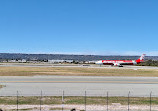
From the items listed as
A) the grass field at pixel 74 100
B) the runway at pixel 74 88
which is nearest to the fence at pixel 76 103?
the grass field at pixel 74 100

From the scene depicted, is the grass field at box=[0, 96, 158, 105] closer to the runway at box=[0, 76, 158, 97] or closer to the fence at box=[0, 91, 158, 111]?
the fence at box=[0, 91, 158, 111]

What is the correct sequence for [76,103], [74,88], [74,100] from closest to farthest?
[76,103] → [74,100] → [74,88]

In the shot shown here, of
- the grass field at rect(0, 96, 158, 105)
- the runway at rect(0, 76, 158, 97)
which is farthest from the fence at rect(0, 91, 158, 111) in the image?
the runway at rect(0, 76, 158, 97)

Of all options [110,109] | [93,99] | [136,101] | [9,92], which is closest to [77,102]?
[93,99]

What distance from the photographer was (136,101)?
25422 mm

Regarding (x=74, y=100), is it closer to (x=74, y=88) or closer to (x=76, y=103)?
(x=76, y=103)

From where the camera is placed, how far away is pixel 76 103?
77.7 ft

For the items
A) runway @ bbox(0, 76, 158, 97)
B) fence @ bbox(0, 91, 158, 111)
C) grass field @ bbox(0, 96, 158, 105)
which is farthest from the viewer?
runway @ bbox(0, 76, 158, 97)

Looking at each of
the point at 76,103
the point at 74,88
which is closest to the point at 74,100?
the point at 76,103

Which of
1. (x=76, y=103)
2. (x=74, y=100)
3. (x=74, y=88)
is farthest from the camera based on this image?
(x=74, y=88)

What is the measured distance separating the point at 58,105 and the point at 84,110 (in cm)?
324

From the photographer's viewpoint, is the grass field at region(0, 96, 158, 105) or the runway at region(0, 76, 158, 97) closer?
the grass field at region(0, 96, 158, 105)

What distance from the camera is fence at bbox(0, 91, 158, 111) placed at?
2130 cm

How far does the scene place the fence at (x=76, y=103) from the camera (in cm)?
2130
